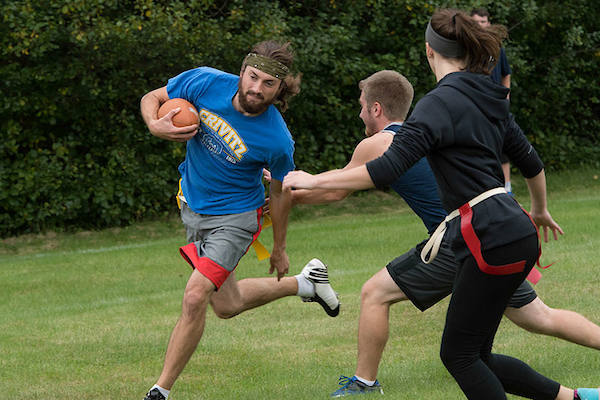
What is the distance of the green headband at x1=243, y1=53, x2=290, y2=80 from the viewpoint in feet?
18.2

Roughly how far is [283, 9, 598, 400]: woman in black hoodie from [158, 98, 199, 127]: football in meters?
1.95

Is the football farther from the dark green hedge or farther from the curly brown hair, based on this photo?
the dark green hedge

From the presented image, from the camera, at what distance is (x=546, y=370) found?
5.49m

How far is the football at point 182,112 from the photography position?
5.50m

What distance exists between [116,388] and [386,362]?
180 centimetres

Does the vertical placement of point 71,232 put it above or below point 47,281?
below

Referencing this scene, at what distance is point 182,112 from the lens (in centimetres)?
553

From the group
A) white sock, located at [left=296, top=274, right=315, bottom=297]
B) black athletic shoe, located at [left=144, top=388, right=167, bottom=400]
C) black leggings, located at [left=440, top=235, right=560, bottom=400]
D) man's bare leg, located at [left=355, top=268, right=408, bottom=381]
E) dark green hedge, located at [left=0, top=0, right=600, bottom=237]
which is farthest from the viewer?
dark green hedge, located at [left=0, top=0, right=600, bottom=237]

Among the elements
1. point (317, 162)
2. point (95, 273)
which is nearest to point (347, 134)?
point (317, 162)

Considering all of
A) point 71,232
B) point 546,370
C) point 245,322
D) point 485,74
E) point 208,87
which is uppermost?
point 485,74

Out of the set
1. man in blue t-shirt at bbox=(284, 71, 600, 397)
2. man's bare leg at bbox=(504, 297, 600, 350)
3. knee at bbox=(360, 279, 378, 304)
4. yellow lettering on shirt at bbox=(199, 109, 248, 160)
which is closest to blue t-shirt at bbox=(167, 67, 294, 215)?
yellow lettering on shirt at bbox=(199, 109, 248, 160)

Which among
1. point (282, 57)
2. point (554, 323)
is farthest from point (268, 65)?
point (554, 323)

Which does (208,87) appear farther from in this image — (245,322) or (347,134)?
(347,134)

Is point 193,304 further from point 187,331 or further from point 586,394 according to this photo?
point 586,394
